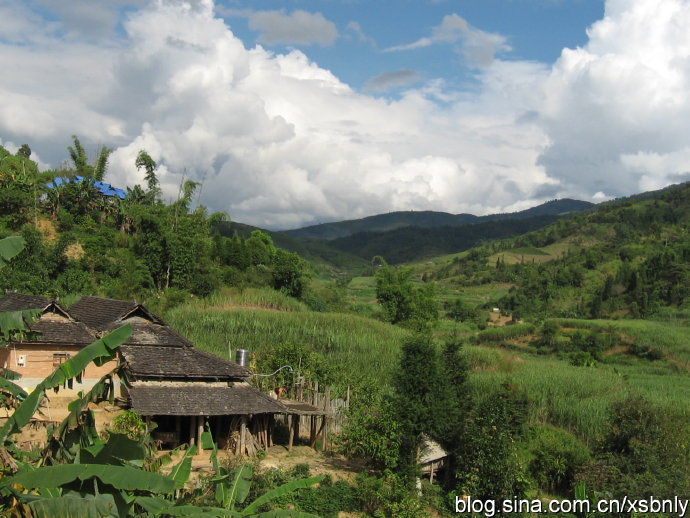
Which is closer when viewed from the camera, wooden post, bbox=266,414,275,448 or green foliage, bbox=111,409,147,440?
green foliage, bbox=111,409,147,440

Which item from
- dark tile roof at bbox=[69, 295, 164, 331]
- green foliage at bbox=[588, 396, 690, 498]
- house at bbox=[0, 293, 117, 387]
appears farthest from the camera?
dark tile roof at bbox=[69, 295, 164, 331]

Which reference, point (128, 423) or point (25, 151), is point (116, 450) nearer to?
point (128, 423)

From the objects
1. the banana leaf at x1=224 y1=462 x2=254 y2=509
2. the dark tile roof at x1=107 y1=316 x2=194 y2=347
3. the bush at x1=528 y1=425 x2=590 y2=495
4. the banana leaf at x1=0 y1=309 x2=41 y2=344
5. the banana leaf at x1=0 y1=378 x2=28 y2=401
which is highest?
the banana leaf at x1=0 y1=309 x2=41 y2=344

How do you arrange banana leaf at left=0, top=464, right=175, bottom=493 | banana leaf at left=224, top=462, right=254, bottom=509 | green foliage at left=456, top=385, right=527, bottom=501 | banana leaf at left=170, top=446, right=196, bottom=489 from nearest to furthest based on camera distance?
banana leaf at left=0, top=464, right=175, bottom=493
banana leaf at left=170, top=446, right=196, bottom=489
banana leaf at left=224, top=462, right=254, bottom=509
green foliage at left=456, top=385, right=527, bottom=501

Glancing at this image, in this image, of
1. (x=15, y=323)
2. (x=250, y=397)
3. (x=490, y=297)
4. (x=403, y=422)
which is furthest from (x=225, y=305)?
(x=490, y=297)

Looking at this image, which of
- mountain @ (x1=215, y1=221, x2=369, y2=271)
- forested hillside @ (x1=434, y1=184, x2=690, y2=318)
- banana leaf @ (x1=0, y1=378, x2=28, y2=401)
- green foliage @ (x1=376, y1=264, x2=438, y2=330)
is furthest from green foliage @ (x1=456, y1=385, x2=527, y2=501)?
mountain @ (x1=215, y1=221, x2=369, y2=271)

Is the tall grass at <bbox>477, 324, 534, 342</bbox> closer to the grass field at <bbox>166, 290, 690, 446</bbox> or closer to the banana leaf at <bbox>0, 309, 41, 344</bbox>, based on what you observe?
the grass field at <bbox>166, 290, 690, 446</bbox>

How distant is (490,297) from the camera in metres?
79.9

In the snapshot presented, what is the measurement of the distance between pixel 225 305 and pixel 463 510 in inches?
911

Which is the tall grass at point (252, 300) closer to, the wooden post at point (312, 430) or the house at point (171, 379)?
the house at point (171, 379)

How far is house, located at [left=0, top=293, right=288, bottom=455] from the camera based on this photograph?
630 inches

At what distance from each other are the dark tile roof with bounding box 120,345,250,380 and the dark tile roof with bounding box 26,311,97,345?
2162 mm

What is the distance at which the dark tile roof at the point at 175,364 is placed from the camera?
16547 mm

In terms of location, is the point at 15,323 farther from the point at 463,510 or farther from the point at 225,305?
the point at 225,305
